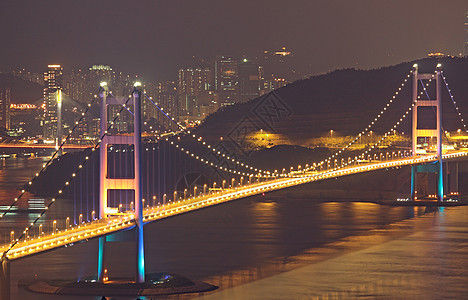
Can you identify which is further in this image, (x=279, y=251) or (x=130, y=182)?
(x=279, y=251)

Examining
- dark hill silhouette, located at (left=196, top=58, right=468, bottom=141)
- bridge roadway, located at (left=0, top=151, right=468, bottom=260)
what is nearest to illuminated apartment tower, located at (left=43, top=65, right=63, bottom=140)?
dark hill silhouette, located at (left=196, top=58, right=468, bottom=141)

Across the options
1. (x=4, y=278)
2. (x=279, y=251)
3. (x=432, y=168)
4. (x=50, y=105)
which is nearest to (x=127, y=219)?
(x=4, y=278)

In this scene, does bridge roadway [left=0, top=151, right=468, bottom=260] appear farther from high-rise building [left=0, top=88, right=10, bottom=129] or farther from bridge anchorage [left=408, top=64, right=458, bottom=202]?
high-rise building [left=0, top=88, right=10, bottom=129]

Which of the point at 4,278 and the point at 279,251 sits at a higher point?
the point at 4,278

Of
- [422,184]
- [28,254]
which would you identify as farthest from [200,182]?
[28,254]

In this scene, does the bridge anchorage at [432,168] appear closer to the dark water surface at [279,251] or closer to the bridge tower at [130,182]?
the dark water surface at [279,251]

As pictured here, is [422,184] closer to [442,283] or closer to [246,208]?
[246,208]

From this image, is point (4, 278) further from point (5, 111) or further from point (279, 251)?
point (5, 111)

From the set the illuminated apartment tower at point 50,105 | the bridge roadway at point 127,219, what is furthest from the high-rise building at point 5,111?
the bridge roadway at point 127,219
